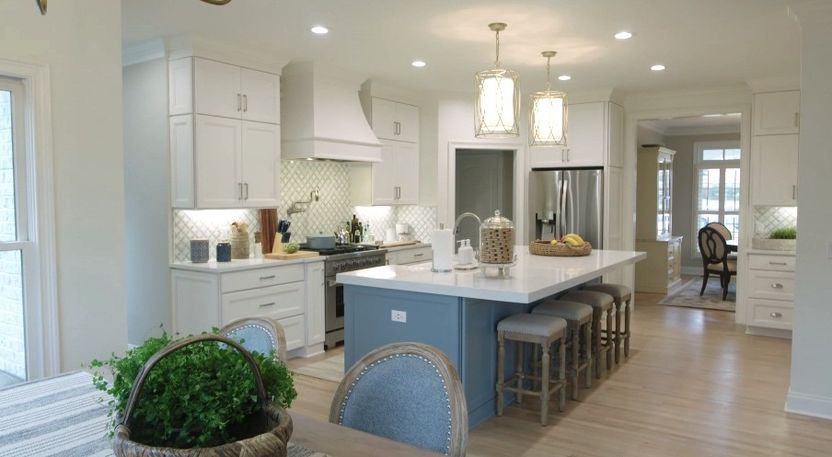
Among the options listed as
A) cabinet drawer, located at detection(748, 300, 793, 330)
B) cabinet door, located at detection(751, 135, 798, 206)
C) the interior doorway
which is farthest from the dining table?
the interior doorway

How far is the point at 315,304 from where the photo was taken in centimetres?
536

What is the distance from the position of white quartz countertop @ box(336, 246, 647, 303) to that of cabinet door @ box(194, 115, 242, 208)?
153 cm

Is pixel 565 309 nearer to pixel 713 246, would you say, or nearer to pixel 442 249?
pixel 442 249

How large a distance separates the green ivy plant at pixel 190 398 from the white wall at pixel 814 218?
3810mm

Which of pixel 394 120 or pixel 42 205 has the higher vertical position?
pixel 394 120

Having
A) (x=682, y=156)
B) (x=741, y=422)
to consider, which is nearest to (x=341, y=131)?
(x=741, y=422)

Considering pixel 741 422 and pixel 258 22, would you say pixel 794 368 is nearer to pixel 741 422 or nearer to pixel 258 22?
pixel 741 422

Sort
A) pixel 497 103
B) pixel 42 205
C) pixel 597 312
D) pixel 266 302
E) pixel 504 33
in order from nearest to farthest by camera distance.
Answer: pixel 42 205
pixel 497 103
pixel 504 33
pixel 597 312
pixel 266 302

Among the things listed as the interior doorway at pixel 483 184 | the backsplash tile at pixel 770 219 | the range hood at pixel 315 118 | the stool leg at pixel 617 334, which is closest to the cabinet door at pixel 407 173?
the range hood at pixel 315 118

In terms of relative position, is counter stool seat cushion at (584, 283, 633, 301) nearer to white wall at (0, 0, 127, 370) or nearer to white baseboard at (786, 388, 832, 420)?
white baseboard at (786, 388, 832, 420)

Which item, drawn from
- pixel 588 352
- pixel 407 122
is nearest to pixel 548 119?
pixel 588 352

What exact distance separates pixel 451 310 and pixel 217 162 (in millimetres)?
2412

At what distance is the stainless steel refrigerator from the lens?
704cm

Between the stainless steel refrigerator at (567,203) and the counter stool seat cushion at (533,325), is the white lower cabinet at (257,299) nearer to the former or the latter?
the counter stool seat cushion at (533,325)
